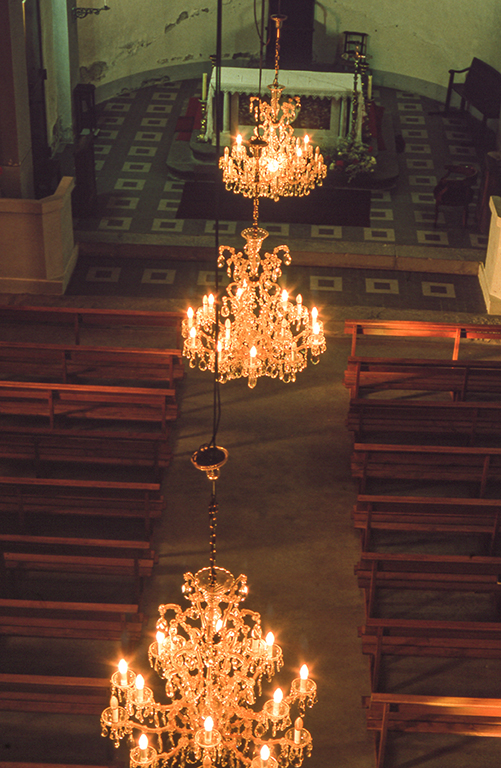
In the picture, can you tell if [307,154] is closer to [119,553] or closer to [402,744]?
[119,553]

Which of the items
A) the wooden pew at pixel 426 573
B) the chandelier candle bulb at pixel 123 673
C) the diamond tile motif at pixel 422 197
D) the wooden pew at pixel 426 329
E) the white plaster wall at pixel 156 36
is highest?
the white plaster wall at pixel 156 36

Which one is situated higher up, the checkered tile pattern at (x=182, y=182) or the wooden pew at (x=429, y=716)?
the checkered tile pattern at (x=182, y=182)

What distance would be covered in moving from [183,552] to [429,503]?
93.2 inches

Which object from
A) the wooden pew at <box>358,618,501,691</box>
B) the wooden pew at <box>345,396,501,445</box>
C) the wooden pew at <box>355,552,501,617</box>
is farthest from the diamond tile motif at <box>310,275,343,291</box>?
the wooden pew at <box>358,618,501,691</box>

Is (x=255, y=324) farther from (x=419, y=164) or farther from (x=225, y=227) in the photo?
(x=419, y=164)

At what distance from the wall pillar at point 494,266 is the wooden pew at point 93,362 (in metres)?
4.64

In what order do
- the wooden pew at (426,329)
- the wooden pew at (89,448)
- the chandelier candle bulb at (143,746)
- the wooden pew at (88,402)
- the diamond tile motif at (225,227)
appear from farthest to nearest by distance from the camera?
the diamond tile motif at (225,227)
the wooden pew at (426,329)
the wooden pew at (88,402)
the wooden pew at (89,448)
the chandelier candle bulb at (143,746)

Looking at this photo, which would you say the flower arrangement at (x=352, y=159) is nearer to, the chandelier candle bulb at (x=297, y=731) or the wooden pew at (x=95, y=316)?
the wooden pew at (x=95, y=316)

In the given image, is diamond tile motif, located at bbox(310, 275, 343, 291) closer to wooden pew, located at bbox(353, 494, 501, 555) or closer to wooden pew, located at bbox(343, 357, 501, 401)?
wooden pew, located at bbox(343, 357, 501, 401)

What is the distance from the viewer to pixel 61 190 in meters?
13.6

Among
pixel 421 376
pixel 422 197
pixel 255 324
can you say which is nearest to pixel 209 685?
pixel 255 324

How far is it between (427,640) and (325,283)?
7294mm

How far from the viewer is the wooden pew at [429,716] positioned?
7180 mm

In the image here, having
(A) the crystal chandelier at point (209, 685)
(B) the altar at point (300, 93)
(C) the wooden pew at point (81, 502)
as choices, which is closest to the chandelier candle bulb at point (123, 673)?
(A) the crystal chandelier at point (209, 685)
